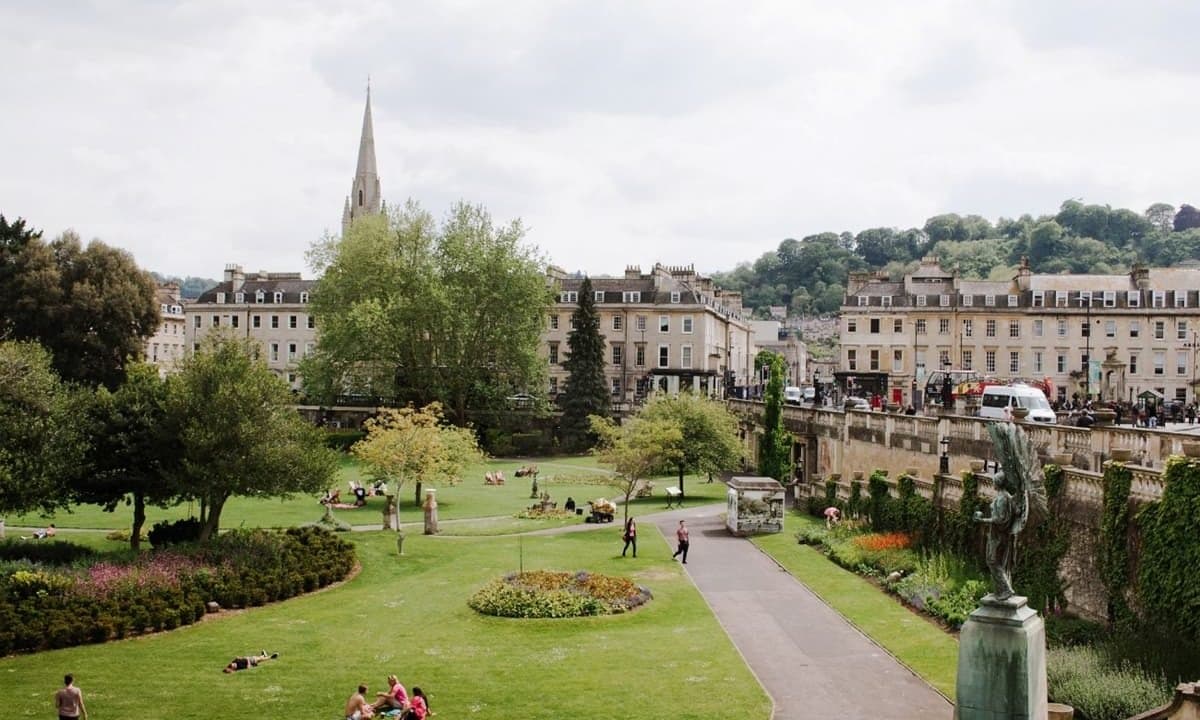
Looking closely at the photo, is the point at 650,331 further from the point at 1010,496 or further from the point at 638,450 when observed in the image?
the point at 1010,496

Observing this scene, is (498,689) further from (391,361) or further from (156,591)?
(391,361)

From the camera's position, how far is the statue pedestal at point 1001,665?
13242mm

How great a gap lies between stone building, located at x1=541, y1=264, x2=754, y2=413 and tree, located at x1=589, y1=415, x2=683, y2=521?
3676 centimetres

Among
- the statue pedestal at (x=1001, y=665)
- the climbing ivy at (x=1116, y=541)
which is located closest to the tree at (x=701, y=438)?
the climbing ivy at (x=1116, y=541)

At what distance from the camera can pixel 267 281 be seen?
105m

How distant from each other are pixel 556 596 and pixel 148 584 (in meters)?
10.6

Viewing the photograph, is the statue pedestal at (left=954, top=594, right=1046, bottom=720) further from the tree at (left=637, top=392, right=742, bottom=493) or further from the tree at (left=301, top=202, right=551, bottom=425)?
the tree at (left=301, top=202, right=551, bottom=425)

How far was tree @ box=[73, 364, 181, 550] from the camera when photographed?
3366 cm

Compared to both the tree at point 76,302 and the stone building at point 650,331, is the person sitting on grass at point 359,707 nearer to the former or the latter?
the tree at point 76,302

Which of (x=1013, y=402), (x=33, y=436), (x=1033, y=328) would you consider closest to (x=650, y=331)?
(x=1033, y=328)

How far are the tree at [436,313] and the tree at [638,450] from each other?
2404cm

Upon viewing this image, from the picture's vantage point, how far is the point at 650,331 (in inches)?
3548

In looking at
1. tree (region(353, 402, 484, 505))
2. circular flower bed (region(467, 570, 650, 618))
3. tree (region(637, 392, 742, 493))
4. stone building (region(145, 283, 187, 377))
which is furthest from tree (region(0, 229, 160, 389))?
stone building (region(145, 283, 187, 377))

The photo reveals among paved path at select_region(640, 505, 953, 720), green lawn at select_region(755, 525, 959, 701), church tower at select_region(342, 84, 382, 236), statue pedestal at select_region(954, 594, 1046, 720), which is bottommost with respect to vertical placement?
paved path at select_region(640, 505, 953, 720)
